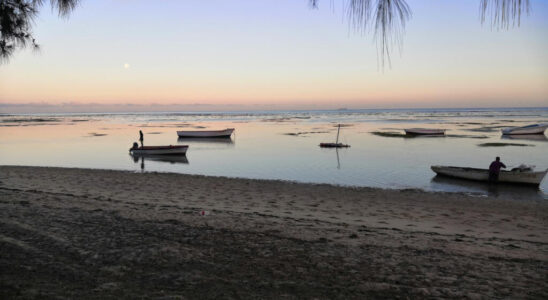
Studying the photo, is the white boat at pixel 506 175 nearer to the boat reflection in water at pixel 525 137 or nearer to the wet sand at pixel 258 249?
the wet sand at pixel 258 249

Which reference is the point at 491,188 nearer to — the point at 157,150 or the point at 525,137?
the point at 157,150

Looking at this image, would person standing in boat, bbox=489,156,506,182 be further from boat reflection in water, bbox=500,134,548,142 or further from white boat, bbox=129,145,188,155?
boat reflection in water, bbox=500,134,548,142

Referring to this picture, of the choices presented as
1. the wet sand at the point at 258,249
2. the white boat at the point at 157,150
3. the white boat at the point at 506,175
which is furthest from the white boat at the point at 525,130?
the wet sand at the point at 258,249

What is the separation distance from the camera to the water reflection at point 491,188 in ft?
59.6

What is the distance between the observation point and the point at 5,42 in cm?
603

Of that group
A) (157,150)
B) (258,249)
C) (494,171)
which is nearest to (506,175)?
(494,171)

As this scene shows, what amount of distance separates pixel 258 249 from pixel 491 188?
1678 centimetres

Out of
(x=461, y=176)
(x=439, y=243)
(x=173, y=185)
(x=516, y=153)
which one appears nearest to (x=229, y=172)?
(x=173, y=185)

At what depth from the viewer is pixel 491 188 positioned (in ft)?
64.3

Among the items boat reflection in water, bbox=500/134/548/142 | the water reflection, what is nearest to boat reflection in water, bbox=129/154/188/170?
the water reflection

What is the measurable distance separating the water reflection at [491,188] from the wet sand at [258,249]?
178 inches

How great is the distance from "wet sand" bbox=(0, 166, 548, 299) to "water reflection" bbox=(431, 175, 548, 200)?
178 inches

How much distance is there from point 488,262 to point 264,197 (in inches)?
364

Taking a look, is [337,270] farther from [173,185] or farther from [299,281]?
[173,185]
